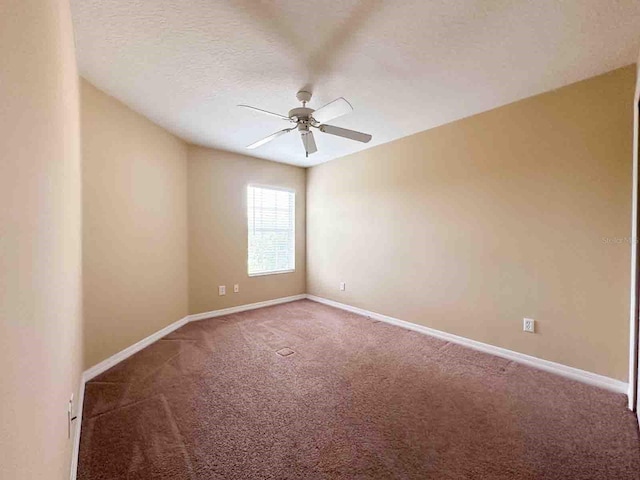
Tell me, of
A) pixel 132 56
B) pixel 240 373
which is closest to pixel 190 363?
pixel 240 373

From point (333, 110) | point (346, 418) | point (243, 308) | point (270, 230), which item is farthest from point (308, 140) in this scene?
point (243, 308)

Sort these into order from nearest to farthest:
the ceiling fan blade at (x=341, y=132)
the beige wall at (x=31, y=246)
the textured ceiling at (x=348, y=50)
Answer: the beige wall at (x=31, y=246) < the textured ceiling at (x=348, y=50) < the ceiling fan blade at (x=341, y=132)

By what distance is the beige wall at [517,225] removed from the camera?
7.12 feet

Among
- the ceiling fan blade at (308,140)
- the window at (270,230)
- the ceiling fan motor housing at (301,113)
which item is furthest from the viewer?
the window at (270,230)

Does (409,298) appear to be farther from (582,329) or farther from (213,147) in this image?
(213,147)

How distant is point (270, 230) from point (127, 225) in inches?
88.1

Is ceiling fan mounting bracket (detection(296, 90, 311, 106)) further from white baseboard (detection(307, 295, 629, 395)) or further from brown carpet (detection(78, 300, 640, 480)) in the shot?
white baseboard (detection(307, 295, 629, 395))

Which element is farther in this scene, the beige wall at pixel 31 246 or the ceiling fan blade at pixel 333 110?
the ceiling fan blade at pixel 333 110

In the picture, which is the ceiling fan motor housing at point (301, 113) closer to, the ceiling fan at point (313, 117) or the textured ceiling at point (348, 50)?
the ceiling fan at point (313, 117)

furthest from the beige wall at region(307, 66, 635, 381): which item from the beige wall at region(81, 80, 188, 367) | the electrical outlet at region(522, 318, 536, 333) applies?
the beige wall at region(81, 80, 188, 367)

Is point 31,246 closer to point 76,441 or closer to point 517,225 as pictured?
point 76,441

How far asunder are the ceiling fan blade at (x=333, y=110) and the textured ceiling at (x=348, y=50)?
0.26 m

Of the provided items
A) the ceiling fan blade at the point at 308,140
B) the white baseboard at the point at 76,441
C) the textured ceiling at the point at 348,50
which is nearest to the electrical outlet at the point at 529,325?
the textured ceiling at the point at 348,50

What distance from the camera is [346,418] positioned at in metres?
1.84
